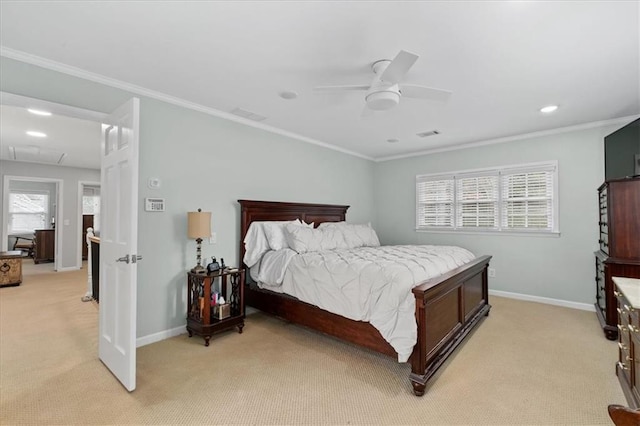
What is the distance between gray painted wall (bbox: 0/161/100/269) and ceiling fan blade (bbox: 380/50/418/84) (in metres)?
8.48

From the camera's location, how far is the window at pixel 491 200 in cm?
452

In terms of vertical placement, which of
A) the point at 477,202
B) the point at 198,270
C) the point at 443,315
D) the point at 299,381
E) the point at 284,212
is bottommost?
the point at 299,381

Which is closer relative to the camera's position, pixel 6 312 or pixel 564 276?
pixel 6 312

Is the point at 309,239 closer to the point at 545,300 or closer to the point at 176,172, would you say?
the point at 176,172

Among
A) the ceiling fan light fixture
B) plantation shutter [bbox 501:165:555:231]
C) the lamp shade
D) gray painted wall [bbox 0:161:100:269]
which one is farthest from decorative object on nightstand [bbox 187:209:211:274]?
gray painted wall [bbox 0:161:100:269]

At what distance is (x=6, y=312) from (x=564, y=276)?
7717 mm

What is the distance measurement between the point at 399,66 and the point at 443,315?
A: 2.06 meters

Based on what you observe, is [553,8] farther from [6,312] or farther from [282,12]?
[6,312]

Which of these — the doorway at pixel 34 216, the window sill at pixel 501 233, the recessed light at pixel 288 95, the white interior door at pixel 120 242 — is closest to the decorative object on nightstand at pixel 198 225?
the white interior door at pixel 120 242

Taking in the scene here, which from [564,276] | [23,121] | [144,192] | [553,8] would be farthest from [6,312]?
[564,276]

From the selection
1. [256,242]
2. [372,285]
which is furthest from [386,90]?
[256,242]

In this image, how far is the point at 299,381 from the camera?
2.39 meters

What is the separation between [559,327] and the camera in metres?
3.52

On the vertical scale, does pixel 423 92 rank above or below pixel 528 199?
above
